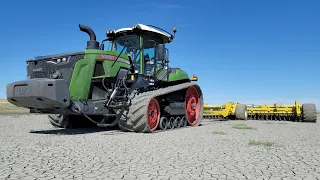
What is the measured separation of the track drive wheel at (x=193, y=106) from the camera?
41.3 ft

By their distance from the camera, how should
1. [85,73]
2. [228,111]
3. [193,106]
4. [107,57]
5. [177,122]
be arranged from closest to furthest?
[85,73] < [107,57] < [177,122] < [193,106] < [228,111]

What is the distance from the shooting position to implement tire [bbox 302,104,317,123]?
16.6m

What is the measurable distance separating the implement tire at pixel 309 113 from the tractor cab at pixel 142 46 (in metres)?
9.76

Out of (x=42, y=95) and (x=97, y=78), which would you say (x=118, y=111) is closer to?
(x=97, y=78)

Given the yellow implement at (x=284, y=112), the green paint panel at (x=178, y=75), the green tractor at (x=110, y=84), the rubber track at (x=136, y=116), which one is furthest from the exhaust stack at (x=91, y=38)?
the yellow implement at (x=284, y=112)

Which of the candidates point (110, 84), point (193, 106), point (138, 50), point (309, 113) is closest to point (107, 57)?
point (110, 84)

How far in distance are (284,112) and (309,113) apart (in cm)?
148

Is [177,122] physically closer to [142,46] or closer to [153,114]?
[153,114]

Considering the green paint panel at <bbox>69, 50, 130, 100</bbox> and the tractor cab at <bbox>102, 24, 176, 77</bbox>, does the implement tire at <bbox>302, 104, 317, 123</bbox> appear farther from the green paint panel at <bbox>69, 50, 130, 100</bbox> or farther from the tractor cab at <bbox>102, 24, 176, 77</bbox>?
the green paint panel at <bbox>69, 50, 130, 100</bbox>

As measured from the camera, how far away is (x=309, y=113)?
16688mm

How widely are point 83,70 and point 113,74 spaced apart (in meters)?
0.91

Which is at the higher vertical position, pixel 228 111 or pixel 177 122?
pixel 228 111

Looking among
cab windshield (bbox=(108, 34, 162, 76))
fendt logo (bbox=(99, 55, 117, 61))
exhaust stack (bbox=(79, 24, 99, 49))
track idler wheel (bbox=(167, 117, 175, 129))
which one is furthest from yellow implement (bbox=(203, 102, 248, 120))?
exhaust stack (bbox=(79, 24, 99, 49))

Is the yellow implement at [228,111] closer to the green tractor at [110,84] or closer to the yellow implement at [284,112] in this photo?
the yellow implement at [284,112]
